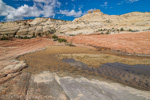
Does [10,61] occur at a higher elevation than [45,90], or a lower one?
higher

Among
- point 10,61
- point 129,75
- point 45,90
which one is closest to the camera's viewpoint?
point 45,90

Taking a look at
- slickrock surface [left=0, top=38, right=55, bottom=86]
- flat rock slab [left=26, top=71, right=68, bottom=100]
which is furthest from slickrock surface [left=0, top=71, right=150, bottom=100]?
slickrock surface [left=0, top=38, right=55, bottom=86]

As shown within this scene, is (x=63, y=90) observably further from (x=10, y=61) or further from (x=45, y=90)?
(x=10, y=61)

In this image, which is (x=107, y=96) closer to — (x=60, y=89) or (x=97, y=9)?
(x=60, y=89)

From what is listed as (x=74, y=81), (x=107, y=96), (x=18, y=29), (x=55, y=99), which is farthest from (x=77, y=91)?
(x=18, y=29)

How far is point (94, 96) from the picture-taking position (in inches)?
82.3

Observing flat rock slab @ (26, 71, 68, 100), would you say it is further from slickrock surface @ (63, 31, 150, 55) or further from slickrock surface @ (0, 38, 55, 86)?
slickrock surface @ (63, 31, 150, 55)

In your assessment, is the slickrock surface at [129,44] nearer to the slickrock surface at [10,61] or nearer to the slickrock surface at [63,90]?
the slickrock surface at [63,90]

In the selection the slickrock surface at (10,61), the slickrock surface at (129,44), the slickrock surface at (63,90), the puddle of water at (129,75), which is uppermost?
the slickrock surface at (129,44)

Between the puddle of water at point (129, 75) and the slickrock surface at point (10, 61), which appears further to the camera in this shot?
the puddle of water at point (129, 75)

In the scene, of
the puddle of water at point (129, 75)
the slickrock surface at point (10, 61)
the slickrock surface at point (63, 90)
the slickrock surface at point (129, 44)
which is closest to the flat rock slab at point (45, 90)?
the slickrock surface at point (63, 90)

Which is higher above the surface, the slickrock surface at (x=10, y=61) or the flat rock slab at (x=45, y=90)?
the slickrock surface at (x=10, y=61)

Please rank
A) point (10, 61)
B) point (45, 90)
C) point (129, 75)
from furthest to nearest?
point (10, 61) < point (129, 75) < point (45, 90)

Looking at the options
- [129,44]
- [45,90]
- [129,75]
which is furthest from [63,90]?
[129,44]
